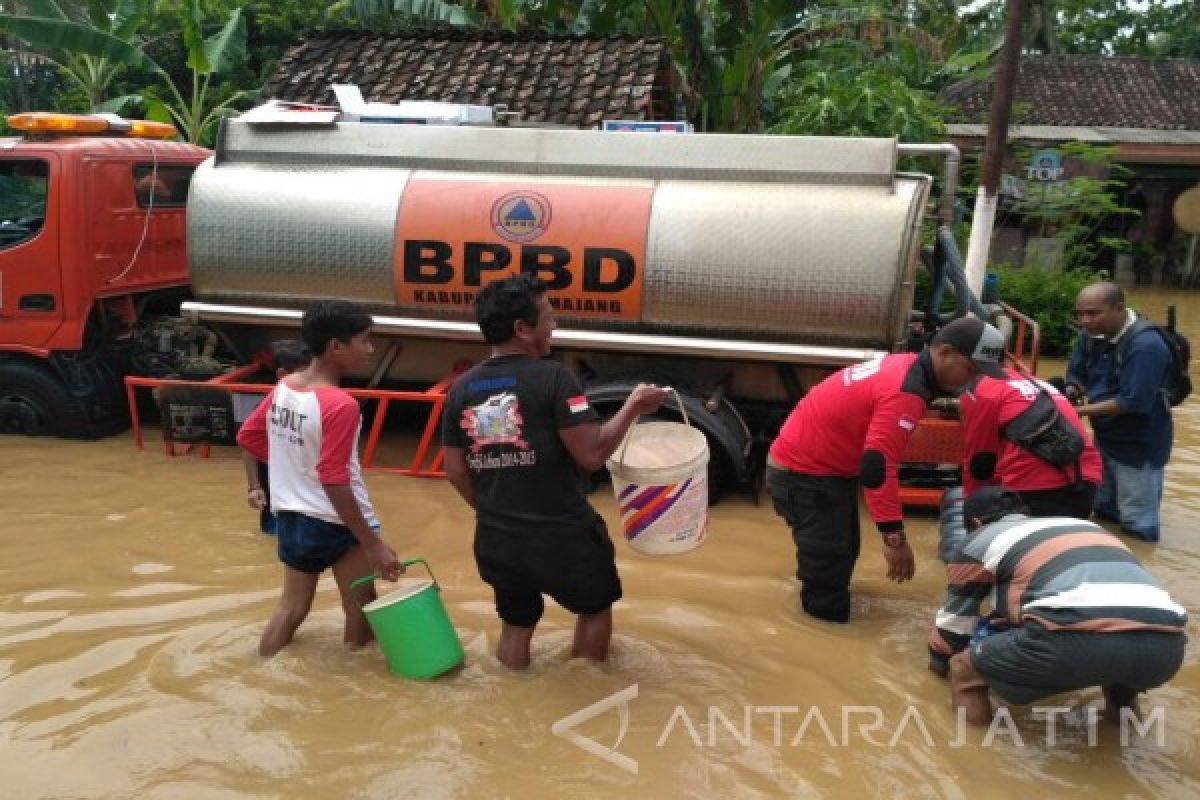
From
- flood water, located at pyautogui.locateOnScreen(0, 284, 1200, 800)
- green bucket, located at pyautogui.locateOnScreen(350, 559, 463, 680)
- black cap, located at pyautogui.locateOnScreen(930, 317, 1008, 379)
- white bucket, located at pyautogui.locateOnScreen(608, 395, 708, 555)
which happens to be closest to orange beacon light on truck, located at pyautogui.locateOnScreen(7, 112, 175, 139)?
flood water, located at pyautogui.locateOnScreen(0, 284, 1200, 800)

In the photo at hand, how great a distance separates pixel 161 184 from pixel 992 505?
20.2 feet

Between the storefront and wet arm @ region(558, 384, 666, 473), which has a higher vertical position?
the storefront

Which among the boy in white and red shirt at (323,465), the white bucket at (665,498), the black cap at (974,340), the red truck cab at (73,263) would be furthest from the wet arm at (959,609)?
the red truck cab at (73,263)

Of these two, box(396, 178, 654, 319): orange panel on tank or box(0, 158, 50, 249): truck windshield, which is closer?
box(396, 178, 654, 319): orange panel on tank

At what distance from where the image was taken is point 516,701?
11.8ft

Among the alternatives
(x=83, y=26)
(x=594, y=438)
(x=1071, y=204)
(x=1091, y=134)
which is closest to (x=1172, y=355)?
(x=594, y=438)

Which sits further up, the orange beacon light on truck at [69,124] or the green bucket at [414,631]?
the orange beacon light on truck at [69,124]

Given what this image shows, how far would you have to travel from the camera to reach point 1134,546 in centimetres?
546

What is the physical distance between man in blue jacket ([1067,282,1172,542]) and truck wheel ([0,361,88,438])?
6430 millimetres

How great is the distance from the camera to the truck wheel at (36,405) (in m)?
6.76

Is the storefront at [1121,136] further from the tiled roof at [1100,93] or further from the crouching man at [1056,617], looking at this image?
the crouching man at [1056,617]

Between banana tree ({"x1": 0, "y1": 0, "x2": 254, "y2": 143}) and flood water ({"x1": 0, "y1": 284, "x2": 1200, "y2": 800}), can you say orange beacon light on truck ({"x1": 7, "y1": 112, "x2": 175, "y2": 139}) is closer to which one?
flood water ({"x1": 0, "y1": 284, "x2": 1200, "y2": 800})

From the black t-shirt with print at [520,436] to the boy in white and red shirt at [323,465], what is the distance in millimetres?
394

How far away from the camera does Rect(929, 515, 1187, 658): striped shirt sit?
9.84ft
